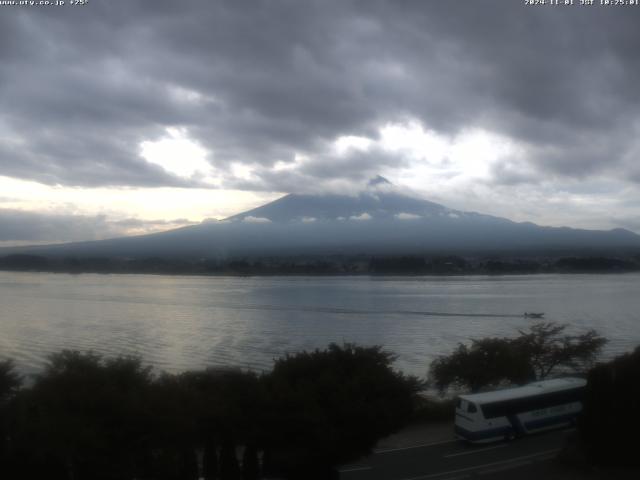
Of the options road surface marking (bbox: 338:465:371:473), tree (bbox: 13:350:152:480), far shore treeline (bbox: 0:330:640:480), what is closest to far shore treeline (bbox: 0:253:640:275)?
road surface marking (bbox: 338:465:371:473)

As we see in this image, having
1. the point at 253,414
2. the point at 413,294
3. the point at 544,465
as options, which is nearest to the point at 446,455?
the point at 544,465

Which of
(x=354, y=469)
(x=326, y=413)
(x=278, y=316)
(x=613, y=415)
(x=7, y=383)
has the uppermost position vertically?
(x=7, y=383)

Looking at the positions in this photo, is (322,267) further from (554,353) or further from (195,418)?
(195,418)

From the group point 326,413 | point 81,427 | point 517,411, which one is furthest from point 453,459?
point 81,427

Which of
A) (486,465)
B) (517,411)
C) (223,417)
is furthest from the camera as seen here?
(517,411)

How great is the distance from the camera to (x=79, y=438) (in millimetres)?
4098

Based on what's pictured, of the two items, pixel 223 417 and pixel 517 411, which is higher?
pixel 223 417

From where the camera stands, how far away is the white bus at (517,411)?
20.9ft

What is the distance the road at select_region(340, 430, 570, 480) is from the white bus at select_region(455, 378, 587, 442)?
0.10 metres

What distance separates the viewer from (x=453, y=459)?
19.4 ft

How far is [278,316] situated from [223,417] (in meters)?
15.0

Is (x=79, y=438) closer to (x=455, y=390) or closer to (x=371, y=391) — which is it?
(x=371, y=391)

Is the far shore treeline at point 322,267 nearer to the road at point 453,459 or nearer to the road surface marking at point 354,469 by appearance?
the road at point 453,459

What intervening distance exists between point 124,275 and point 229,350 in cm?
2990
